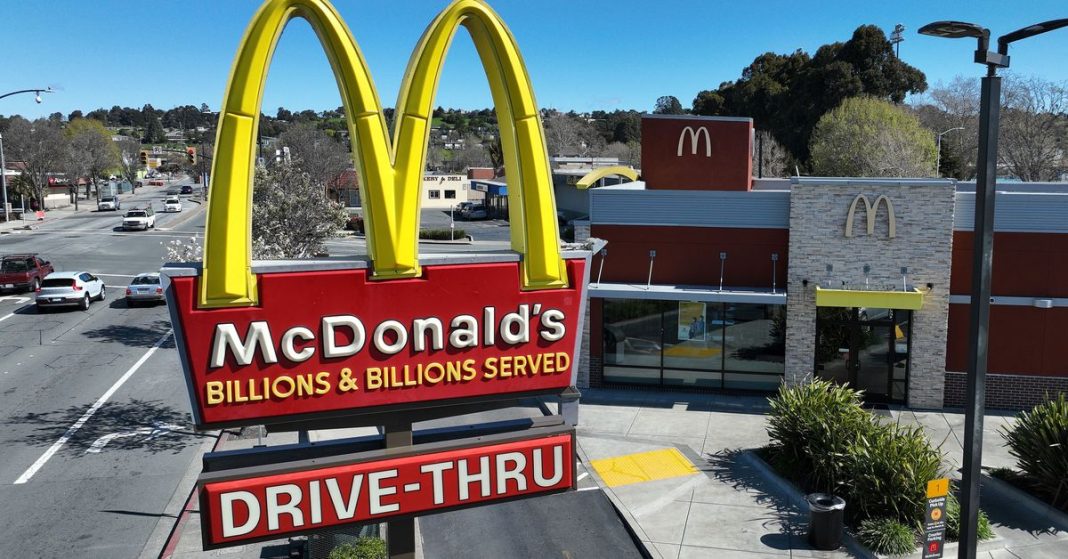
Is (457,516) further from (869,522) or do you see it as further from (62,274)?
(62,274)

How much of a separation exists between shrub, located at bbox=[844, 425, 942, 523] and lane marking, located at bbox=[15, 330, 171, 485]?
53.7 feet

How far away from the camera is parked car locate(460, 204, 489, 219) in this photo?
79125 millimetres

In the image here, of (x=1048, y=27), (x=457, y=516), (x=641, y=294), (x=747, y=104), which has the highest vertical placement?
(x=747, y=104)

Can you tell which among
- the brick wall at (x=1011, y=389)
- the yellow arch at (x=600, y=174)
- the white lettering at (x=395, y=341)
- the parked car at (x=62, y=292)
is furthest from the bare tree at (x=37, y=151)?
the white lettering at (x=395, y=341)

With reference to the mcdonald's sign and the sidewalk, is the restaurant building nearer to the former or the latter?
the sidewalk

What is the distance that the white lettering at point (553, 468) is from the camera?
389 inches

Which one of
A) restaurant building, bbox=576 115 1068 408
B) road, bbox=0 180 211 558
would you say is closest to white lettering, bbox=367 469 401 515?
road, bbox=0 180 211 558

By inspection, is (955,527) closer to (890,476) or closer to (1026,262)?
(890,476)

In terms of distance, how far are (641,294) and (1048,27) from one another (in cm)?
1440

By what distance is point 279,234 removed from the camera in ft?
79.7

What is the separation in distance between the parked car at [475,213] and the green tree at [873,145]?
109 ft

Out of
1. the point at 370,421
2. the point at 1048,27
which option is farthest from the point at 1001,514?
the point at 370,421

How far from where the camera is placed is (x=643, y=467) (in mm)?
18922

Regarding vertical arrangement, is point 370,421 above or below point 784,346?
above
